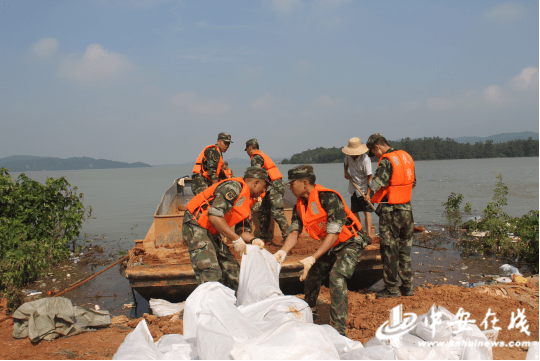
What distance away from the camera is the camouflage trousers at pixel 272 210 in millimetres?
5543

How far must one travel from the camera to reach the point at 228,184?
3.32m

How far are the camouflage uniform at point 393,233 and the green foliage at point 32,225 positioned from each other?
5.46m

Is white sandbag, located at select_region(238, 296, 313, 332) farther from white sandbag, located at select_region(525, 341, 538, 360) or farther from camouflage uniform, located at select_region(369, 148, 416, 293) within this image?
camouflage uniform, located at select_region(369, 148, 416, 293)

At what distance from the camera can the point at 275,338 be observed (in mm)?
2074

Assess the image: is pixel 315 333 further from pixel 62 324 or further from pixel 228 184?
pixel 62 324

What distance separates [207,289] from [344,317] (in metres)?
1.35

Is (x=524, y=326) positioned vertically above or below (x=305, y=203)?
below

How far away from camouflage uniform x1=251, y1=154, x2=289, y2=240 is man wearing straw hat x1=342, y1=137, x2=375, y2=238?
112 cm

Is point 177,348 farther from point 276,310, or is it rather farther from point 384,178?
point 384,178

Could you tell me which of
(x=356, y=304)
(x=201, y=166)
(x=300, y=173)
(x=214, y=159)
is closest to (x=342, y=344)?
(x=300, y=173)

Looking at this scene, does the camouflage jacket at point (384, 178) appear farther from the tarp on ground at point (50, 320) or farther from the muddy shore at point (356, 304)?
the tarp on ground at point (50, 320)

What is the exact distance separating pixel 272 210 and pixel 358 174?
1497 millimetres

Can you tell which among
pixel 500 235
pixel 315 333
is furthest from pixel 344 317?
pixel 500 235

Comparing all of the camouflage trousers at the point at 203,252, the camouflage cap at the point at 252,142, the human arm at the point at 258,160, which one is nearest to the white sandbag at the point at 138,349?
the camouflage trousers at the point at 203,252
